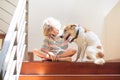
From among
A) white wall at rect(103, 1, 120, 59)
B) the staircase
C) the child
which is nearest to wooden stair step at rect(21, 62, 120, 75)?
the staircase

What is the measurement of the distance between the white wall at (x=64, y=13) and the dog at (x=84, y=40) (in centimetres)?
133

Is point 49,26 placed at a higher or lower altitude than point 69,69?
higher

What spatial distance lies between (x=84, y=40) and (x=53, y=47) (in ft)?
0.91

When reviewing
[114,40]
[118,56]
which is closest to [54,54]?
[118,56]

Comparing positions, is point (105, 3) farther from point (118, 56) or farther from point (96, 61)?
point (96, 61)

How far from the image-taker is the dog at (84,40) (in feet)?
5.96

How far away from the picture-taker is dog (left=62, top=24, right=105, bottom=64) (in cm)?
182

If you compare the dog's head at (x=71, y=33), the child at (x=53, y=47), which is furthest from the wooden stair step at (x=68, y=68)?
the dog's head at (x=71, y=33)

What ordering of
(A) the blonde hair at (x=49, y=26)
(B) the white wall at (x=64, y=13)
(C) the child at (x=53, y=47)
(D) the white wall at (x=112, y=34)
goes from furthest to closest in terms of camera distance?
(B) the white wall at (x=64, y=13) → (D) the white wall at (x=112, y=34) → (A) the blonde hair at (x=49, y=26) → (C) the child at (x=53, y=47)

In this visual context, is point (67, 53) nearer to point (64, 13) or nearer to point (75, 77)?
point (75, 77)

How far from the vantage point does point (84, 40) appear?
192cm

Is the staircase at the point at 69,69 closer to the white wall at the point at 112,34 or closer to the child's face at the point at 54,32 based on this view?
the child's face at the point at 54,32

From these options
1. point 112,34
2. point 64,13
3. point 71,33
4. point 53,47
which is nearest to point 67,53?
point 53,47

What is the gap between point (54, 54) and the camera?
1.78 meters
